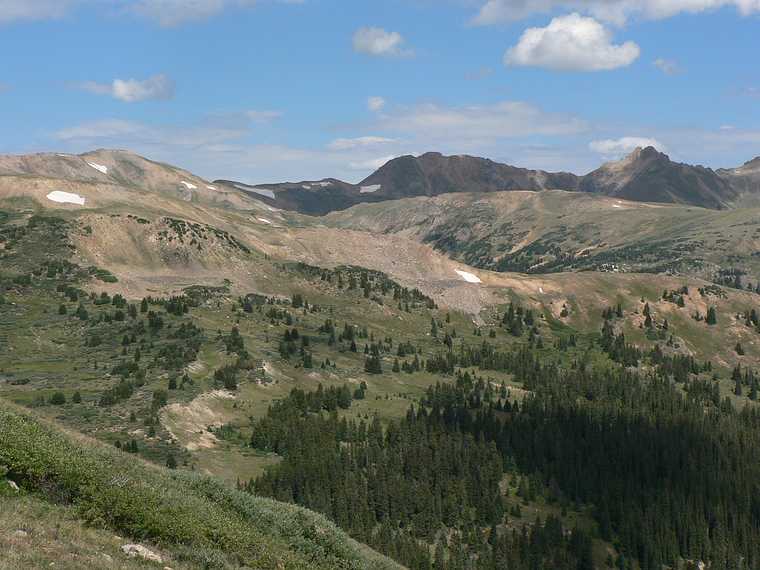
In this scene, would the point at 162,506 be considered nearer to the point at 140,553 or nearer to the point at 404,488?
the point at 140,553

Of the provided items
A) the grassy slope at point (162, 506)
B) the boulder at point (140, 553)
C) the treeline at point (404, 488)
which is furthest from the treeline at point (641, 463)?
the boulder at point (140, 553)

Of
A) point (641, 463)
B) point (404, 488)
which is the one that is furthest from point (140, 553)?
point (641, 463)

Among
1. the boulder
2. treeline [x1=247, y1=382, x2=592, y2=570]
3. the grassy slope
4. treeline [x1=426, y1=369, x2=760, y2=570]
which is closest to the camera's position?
the boulder

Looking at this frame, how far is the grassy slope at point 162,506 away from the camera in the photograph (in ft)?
99.1

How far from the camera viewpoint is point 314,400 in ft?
465

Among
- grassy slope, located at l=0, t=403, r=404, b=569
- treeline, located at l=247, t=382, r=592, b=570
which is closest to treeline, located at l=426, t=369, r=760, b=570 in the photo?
treeline, located at l=247, t=382, r=592, b=570

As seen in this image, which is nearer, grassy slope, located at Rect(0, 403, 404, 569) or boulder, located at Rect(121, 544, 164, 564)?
boulder, located at Rect(121, 544, 164, 564)

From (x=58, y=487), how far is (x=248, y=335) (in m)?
145

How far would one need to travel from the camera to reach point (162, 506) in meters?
32.8

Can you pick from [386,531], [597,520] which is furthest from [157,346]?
[597,520]

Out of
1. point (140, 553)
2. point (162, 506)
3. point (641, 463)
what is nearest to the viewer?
point (140, 553)

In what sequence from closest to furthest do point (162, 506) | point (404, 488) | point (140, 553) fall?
point (140, 553) → point (162, 506) → point (404, 488)

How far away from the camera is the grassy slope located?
3020 cm

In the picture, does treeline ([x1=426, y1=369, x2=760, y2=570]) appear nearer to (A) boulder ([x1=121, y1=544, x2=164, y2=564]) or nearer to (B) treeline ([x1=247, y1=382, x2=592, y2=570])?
(B) treeline ([x1=247, y1=382, x2=592, y2=570])
